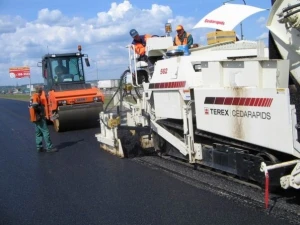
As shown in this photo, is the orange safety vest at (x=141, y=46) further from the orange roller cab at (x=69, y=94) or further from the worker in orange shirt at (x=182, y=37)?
the orange roller cab at (x=69, y=94)

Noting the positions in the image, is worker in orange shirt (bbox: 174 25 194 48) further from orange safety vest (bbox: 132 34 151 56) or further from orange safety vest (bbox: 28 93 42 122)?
orange safety vest (bbox: 28 93 42 122)

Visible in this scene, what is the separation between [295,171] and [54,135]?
9.96 metres

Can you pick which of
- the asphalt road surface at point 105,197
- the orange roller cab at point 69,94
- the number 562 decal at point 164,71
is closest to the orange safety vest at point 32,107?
the asphalt road surface at point 105,197

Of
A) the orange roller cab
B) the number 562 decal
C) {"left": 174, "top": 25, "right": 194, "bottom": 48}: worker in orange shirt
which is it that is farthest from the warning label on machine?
the orange roller cab

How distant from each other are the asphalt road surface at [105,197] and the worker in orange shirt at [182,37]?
241 cm

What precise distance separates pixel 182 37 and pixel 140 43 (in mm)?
1051

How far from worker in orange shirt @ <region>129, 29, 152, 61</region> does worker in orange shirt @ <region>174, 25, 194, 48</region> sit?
2.30 ft

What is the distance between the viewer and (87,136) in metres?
12.7

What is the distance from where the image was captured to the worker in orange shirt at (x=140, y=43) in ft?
29.8

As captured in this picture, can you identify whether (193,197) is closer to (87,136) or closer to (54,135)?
(87,136)

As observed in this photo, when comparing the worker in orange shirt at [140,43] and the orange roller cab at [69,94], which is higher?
the worker in orange shirt at [140,43]

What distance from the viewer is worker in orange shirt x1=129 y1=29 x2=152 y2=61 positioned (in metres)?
9.09

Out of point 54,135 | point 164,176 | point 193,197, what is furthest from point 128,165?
point 54,135

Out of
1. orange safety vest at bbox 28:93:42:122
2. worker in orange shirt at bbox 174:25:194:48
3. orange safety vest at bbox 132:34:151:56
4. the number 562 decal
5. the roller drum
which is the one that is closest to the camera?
the number 562 decal
